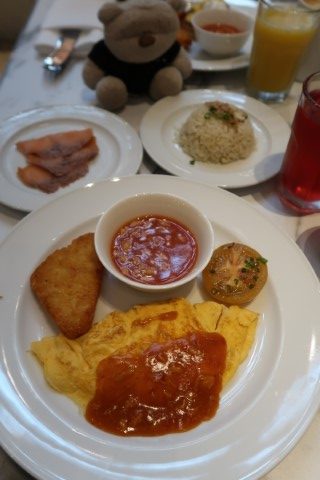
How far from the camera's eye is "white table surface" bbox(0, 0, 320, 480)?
2137 millimetres

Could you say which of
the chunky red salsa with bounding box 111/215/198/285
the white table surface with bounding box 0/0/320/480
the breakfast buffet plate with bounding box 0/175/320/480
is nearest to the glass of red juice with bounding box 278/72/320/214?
the white table surface with bounding box 0/0/320/480

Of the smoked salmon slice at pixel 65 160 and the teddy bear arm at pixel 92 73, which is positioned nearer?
the smoked salmon slice at pixel 65 160

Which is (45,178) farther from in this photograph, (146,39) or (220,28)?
(220,28)

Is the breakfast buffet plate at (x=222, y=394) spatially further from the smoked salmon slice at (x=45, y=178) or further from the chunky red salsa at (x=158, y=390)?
the smoked salmon slice at (x=45, y=178)

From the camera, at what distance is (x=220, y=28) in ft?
9.84

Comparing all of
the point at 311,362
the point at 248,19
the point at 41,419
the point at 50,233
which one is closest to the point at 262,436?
the point at 311,362

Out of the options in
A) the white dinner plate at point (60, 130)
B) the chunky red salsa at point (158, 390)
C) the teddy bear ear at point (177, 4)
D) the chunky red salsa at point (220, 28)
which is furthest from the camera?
the chunky red salsa at point (220, 28)

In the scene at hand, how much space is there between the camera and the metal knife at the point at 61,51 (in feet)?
9.84

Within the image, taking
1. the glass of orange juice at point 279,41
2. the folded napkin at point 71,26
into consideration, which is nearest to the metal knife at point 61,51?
the folded napkin at point 71,26

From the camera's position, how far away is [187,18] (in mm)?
3166

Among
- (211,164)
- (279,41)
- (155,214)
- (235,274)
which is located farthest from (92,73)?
(235,274)

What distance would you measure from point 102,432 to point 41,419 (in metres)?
0.20

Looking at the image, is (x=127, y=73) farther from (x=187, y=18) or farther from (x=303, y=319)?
(x=303, y=319)

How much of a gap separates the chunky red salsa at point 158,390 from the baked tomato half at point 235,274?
0.88ft
